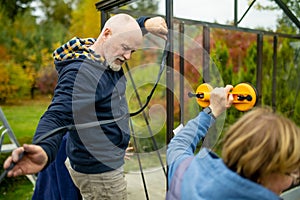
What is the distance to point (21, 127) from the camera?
4.42 meters

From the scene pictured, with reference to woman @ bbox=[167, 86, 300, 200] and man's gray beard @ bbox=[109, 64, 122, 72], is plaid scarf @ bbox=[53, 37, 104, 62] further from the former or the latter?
woman @ bbox=[167, 86, 300, 200]

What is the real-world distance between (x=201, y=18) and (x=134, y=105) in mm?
970

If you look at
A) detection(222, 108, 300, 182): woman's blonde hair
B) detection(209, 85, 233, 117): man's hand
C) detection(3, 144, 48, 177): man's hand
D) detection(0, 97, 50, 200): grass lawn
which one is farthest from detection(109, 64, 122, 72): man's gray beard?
detection(0, 97, 50, 200): grass lawn

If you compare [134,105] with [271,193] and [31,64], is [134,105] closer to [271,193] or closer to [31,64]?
[271,193]

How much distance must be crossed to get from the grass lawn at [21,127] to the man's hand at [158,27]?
2.20 m

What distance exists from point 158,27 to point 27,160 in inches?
29.9

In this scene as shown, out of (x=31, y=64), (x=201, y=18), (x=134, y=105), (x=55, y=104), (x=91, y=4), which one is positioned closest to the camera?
(x=55, y=104)

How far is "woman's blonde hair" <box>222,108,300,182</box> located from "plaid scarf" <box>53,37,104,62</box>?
2.28 feet

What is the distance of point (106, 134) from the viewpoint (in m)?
1.35

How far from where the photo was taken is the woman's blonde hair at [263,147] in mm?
729

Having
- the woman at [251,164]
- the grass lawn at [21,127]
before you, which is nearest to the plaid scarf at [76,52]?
the woman at [251,164]

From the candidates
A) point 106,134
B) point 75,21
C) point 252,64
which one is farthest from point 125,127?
point 75,21

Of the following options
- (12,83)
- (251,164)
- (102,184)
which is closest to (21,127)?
(12,83)

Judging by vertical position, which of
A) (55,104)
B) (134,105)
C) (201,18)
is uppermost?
(201,18)
